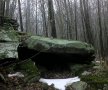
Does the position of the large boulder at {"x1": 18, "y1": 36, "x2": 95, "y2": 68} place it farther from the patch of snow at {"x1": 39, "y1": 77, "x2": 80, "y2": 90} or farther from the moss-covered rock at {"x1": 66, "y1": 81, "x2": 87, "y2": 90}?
the moss-covered rock at {"x1": 66, "y1": 81, "x2": 87, "y2": 90}

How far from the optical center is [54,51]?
1112cm

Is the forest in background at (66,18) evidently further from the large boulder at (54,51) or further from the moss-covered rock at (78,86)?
the moss-covered rock at (78,86)

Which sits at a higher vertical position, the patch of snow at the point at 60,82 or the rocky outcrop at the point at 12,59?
the rocky outcrop at the point at 12,59

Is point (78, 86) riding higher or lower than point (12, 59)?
lower

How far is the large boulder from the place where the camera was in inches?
438

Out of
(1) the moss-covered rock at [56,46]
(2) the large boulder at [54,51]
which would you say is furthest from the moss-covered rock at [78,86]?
(1) the moss-covered rock at [56,46]

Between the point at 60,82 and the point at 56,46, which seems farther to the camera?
the point at 56,46

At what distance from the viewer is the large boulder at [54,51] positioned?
1112 cm

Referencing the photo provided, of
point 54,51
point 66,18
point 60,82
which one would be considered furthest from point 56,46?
point 66,18

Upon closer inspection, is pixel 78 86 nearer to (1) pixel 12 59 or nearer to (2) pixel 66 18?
(1) pixel 12 59

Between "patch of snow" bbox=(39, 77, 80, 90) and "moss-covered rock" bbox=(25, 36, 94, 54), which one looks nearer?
"patch of snow" bbox=(39, 77, 80, 90)

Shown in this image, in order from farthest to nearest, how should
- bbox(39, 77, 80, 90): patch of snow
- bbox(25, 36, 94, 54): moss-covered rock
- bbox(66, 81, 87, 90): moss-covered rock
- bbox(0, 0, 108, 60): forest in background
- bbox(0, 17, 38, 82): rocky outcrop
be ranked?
bbox(0, 0, 108, 60): forest in background → bbox(25, 36, 94, 54): moss-covered rock → bbox(0, 17, 38, 82): rocky outcrop → bbox(39, 77, 80, 90): patch of snow → bbox(66, 81, 87, 90): moss-covered rock

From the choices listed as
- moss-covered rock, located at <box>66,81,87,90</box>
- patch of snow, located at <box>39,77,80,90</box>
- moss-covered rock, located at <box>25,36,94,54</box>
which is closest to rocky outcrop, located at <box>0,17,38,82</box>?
patch of snow, located at <box>39,77,80,90</box>

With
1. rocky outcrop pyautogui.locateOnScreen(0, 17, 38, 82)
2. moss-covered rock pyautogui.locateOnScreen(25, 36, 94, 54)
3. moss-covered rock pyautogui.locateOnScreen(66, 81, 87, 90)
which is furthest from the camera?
moss-covered rock pyautogui.locateOnScreen(25, 36, 94, 54)
